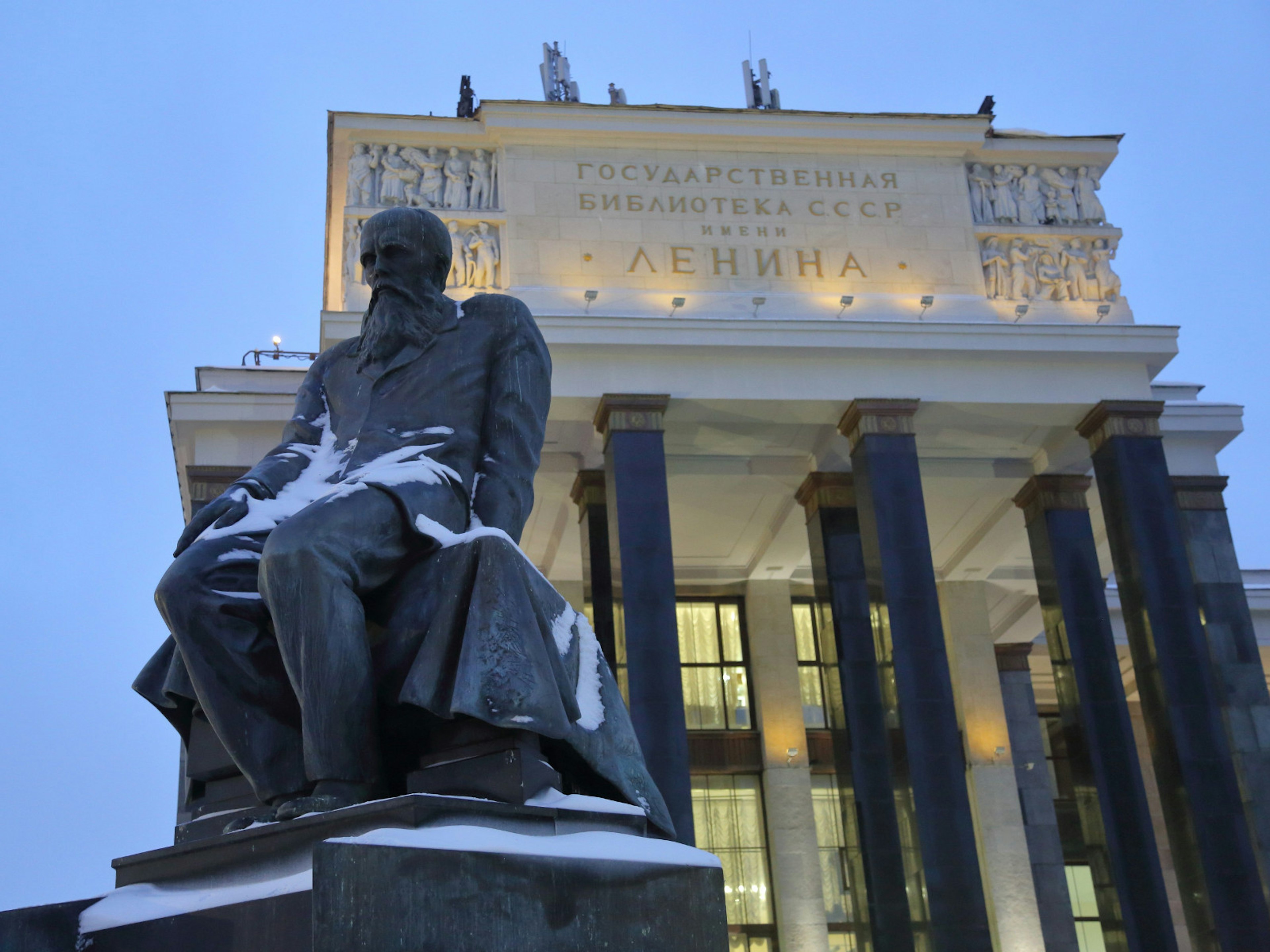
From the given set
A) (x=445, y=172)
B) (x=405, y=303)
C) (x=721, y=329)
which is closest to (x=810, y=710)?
(x=721, y=329)

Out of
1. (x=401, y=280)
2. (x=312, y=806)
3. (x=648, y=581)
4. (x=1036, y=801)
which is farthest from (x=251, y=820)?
(x=1036, y=801)

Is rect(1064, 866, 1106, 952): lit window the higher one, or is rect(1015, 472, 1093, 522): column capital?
rect(1015, 472, 1093, 522): column capital

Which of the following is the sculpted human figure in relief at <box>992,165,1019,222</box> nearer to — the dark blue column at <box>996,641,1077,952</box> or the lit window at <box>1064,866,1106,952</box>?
the dark blue column at <box>996,641,1077,952</box>

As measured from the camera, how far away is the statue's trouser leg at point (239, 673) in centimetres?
419

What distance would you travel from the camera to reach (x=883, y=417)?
21.3m

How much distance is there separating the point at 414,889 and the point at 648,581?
643 inches

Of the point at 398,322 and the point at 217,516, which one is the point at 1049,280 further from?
the point at 217,516

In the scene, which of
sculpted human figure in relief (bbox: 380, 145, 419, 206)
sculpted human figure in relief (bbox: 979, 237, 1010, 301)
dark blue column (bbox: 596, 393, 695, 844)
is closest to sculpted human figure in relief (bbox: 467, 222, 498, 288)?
sculpted human figure in relief (bbox: 380, 145, 419, 206)

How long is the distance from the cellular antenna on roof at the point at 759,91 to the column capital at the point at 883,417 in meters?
6.74

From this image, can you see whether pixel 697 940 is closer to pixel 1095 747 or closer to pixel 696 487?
pixel 1095 747

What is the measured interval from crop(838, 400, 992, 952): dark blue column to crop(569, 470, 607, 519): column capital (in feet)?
13.0

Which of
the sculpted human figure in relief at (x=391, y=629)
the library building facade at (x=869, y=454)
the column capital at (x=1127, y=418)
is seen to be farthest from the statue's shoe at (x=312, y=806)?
the column capital at (x=1127, y=418)

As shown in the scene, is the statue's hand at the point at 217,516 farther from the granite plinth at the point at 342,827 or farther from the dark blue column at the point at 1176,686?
the dark blue column at the point at 1176,686

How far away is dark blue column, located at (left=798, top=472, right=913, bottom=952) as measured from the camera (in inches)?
775
